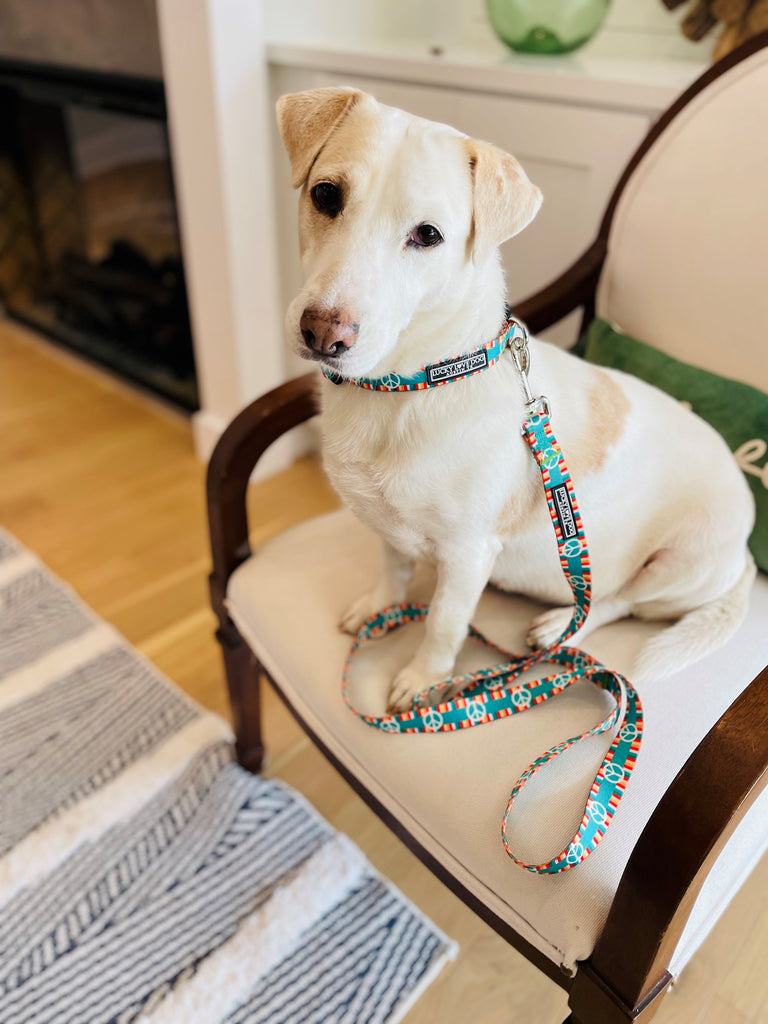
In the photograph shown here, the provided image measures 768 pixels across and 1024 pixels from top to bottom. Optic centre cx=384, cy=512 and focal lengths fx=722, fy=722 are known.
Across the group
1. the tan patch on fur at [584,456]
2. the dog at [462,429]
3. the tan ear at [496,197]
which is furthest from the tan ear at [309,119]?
the tan patch on fur at [584,456]

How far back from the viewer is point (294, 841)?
119 centimetres

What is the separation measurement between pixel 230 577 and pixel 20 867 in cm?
59

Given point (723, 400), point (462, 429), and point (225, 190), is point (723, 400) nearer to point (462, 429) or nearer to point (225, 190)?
point (462, 429)

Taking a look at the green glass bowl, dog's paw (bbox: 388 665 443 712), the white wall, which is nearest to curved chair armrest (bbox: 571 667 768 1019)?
dog's paw (bbox: 388 665 443 712)

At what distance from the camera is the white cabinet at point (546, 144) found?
1281 millimetres

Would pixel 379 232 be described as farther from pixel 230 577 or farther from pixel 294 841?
pixel 294 841

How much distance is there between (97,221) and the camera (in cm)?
256

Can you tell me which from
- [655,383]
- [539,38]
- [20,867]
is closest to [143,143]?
[539,38]

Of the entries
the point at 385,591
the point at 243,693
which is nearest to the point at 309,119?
the point at 385,591

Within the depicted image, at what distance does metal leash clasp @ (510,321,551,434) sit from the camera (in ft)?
2.58

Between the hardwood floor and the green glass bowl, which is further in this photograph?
the green glass bowl

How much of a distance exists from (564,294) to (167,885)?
1.12 m

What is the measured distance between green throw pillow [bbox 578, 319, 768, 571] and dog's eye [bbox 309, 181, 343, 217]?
539mm

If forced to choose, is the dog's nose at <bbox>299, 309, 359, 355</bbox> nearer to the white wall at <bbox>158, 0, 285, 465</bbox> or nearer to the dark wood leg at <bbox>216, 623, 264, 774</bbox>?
the dark wood leg at <bbox>216, 623, 264, 774</bbox>
